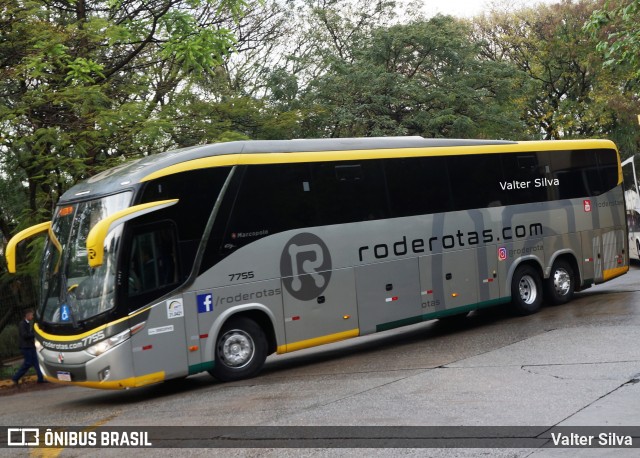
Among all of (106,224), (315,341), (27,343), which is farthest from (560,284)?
(27,343)

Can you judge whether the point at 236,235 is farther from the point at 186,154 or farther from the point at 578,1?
the point at 578,1

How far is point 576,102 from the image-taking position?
42.7 metres

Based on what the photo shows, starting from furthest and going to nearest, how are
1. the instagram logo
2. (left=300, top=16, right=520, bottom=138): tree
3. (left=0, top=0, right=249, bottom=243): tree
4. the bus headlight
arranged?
(left=300, top=16, right=520, bottom=138): tree → the instagram logo → (left=0, top=0, right=249, bottom=243): tree → the bus headlight

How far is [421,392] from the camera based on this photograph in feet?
32.2

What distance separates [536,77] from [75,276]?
36347 millimetres

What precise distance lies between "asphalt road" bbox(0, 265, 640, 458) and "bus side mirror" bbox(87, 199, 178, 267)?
6.93ft

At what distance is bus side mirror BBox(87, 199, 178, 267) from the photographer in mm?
10523

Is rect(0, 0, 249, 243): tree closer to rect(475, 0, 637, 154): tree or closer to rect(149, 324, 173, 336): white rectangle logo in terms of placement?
rect(149, 324, 173, 336): white rectangle logo

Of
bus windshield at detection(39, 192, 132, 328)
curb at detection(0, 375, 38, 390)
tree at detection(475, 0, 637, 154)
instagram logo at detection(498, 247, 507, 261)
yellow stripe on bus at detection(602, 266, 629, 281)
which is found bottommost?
curb at detection(0, 375, 38, 390)

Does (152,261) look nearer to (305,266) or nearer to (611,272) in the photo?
(305,266)

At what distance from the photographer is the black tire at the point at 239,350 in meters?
12.5

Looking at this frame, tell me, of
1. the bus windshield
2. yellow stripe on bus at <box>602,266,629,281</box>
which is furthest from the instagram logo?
the bus windshield

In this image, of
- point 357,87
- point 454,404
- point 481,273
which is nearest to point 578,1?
point 357,87

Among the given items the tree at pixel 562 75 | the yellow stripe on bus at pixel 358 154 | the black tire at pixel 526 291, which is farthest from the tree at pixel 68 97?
the tree at pixel 562 75
